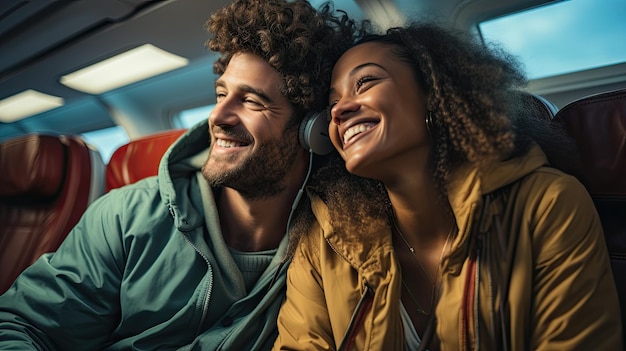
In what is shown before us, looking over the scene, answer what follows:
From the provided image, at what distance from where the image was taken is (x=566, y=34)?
6.89 feet

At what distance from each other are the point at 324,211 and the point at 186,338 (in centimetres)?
61

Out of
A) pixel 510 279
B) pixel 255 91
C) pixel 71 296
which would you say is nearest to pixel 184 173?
pixel 255 91

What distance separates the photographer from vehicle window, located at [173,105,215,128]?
430 centimetres

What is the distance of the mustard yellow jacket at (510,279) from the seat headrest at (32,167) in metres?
1.40

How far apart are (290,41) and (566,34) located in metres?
1.70

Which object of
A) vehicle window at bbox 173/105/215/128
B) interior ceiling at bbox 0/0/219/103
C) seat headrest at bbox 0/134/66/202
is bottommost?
vehicle window at bbox 173/105/215/128

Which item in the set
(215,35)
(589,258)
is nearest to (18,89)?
(215,35)

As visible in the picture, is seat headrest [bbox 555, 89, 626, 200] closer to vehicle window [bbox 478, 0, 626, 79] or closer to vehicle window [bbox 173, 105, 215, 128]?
vehicle window [bbox 478, 0, 626, 79]

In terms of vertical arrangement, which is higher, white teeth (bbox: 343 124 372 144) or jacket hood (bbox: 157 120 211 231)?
white teeth (bbox: 343 124 372 144)

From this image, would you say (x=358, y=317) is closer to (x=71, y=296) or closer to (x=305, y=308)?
(x=305, y=308)

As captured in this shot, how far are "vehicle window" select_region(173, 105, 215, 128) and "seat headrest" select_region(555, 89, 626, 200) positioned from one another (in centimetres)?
377

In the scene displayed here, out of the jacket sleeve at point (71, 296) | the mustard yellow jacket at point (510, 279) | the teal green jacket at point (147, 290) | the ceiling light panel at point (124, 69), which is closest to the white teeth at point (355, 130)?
the mustard yellow jacket at point (510, 279)

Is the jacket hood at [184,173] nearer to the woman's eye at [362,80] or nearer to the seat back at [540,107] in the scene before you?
the woman's eye at [362,80]

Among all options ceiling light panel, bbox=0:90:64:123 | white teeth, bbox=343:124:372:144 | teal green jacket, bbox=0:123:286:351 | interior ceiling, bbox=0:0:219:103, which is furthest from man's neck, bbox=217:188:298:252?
ceiling light panel, bbox=0:90:64:123
